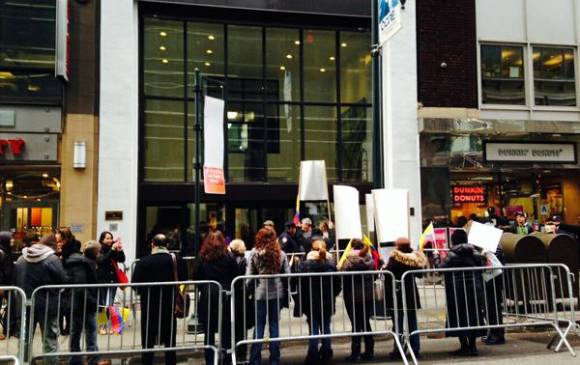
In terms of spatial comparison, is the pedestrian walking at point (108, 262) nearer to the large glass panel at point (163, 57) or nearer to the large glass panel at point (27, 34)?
the large glass panel at point (27, 34)

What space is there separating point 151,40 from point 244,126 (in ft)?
11.4

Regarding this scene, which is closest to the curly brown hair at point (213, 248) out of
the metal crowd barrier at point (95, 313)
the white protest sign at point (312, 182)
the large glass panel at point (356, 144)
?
the metal crowd barrier at point (95, 313)

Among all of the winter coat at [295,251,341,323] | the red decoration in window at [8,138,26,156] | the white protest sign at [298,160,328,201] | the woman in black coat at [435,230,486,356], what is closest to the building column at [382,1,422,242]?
the white protest sign at [298,160,328,201]

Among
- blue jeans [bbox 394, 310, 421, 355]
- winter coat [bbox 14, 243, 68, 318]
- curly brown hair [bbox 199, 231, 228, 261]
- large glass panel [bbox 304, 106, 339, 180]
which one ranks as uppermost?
large glass panel [bbox 304, 106, 339, 180]

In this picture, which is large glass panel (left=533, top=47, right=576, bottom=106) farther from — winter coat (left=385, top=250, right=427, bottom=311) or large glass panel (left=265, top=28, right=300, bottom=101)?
winter coat (left=385, top=250, right=427, bottom=311)

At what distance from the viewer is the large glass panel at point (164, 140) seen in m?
15.2

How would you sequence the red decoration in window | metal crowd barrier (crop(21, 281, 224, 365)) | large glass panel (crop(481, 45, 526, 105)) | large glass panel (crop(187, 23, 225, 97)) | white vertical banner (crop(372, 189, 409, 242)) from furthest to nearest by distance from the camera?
1. large glass panel (crop(481, 45, 526, 105))
2. large glass panel (crop(187, 23, 225, 97))
3. the red decoration in window
4. white vertical banner (crop(372, 189, 409, 242))
5. metal crowd barrier (crop(21, 281, 224, 365))

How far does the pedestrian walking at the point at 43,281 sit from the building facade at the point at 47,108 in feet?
22.4

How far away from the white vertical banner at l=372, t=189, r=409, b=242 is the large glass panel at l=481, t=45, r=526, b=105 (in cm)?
870

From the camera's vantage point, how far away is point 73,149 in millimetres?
13969

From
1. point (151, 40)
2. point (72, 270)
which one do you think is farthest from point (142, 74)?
point (72, 270)

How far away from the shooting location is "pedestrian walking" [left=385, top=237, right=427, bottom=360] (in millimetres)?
7707

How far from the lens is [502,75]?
57.2ft

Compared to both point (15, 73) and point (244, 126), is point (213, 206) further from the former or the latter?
point (15, 73)
